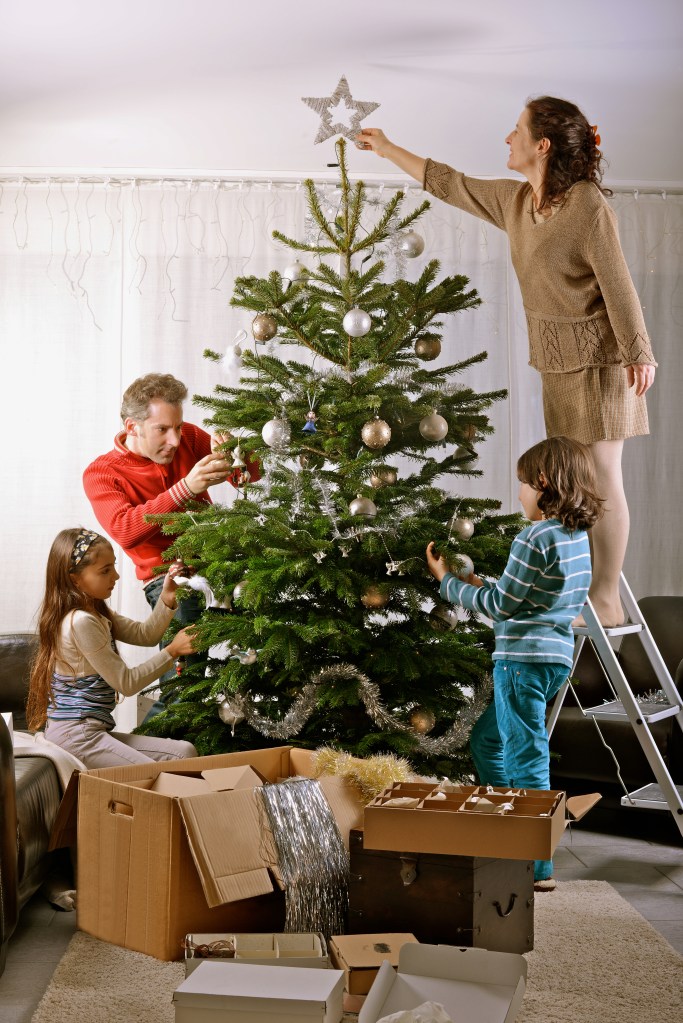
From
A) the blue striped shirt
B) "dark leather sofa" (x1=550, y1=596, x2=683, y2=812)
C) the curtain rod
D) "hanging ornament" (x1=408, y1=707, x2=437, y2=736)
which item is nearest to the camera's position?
the blue striped shirt

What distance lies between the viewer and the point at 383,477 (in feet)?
9.09

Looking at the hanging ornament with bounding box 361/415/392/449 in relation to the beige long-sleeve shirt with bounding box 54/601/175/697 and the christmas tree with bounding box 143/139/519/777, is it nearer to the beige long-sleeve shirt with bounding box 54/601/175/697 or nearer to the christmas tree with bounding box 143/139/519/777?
the christmas tree with bounding box 143/139/519/777

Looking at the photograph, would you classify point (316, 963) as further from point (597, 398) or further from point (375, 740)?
point (597, 398)

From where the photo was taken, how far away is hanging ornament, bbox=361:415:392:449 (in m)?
2.70

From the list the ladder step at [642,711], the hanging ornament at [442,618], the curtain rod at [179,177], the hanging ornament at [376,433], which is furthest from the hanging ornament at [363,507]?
the curtain rod at [179,177]

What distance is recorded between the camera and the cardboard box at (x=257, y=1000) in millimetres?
1801

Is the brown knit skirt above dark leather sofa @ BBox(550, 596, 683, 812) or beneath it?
above

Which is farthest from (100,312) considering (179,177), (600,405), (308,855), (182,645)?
(308,855)

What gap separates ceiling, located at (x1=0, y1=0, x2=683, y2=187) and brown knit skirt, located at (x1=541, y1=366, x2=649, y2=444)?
139 centimetres

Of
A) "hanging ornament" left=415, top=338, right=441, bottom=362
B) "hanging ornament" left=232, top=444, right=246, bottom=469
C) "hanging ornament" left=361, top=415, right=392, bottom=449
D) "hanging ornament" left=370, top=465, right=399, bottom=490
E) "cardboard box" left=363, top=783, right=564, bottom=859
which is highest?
"hanging ornament" left=415, top=338, right=441, bottom=362

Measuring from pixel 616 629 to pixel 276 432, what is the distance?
1198mm

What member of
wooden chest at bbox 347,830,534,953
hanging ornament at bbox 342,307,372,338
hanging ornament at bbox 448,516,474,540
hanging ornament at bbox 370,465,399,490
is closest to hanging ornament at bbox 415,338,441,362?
hanging ornament at bbox 342,307,372,338

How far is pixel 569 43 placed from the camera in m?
3.75

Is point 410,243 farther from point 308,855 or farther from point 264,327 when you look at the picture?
point 308,855
